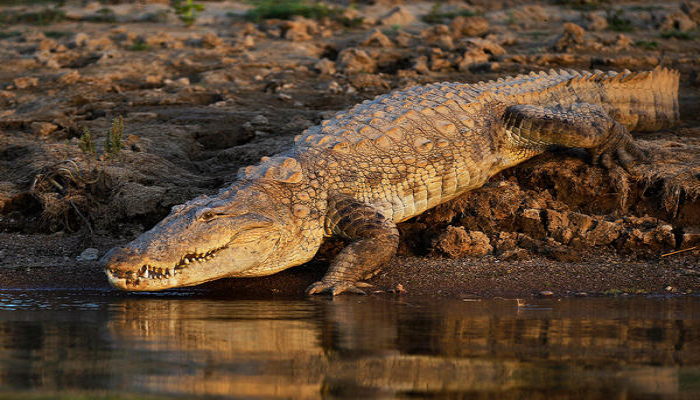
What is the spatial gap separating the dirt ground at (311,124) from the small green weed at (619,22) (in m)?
0.05

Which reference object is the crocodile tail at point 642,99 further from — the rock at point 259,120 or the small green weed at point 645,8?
the small green weed at point 645,8

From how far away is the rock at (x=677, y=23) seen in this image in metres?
12.9

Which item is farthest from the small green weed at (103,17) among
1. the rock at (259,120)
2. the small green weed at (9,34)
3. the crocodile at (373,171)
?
the crocodile at (373,171)

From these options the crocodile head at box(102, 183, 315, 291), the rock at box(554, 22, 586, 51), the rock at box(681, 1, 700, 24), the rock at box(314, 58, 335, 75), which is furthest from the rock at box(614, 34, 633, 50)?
the crocodile head at box(102, 183, 315, 291)

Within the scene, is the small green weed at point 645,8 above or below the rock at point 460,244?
above

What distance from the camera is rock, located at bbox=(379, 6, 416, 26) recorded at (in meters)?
12.9

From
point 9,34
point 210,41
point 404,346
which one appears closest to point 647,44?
point 210,41

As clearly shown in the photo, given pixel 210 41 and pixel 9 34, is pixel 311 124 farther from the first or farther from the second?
pixel 9 34

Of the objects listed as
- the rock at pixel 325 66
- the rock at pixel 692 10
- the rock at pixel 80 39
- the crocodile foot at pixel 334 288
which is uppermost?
the rock at pixel 692 10

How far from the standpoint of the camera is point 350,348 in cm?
378

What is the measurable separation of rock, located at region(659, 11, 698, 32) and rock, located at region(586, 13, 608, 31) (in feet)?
3.09

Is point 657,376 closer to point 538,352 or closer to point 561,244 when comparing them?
point 538,352

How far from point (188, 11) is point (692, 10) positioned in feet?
27.7

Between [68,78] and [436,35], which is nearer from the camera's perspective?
[68,78]
